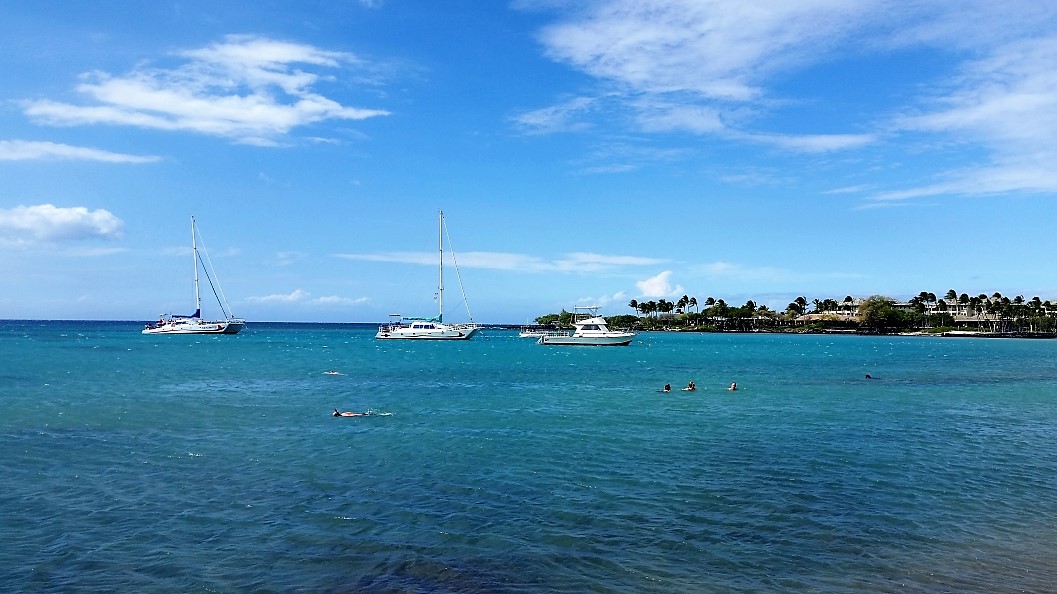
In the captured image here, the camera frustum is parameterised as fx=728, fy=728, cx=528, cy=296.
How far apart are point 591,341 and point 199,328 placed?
8291 cm

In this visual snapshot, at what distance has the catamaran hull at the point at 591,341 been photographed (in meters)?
119

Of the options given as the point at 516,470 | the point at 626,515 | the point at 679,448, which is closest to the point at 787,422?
the point at 679,448

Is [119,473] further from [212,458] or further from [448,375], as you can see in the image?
[448,375]

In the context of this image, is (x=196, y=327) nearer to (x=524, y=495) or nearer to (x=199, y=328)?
(x=199, y=328)

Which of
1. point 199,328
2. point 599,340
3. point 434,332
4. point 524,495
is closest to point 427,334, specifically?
point 434,332

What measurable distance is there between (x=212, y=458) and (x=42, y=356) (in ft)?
225

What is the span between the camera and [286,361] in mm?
74875

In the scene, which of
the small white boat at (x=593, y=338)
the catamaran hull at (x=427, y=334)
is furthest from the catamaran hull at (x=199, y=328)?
the small white boat at (x=593, y=338)

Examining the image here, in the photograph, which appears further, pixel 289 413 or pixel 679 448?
pixel 289 413

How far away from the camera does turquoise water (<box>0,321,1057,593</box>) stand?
1306cm

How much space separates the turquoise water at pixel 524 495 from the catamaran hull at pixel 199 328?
11755 cm

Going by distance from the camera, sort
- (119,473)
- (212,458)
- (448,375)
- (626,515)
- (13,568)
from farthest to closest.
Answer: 1. (448,375)
2. (212,458)
3. (119,473)
4. (626,515)
5. (13,568)

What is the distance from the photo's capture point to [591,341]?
119875mm

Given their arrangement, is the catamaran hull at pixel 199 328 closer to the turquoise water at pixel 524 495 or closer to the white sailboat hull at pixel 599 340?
the white sailboat hull at pixel 599 340
